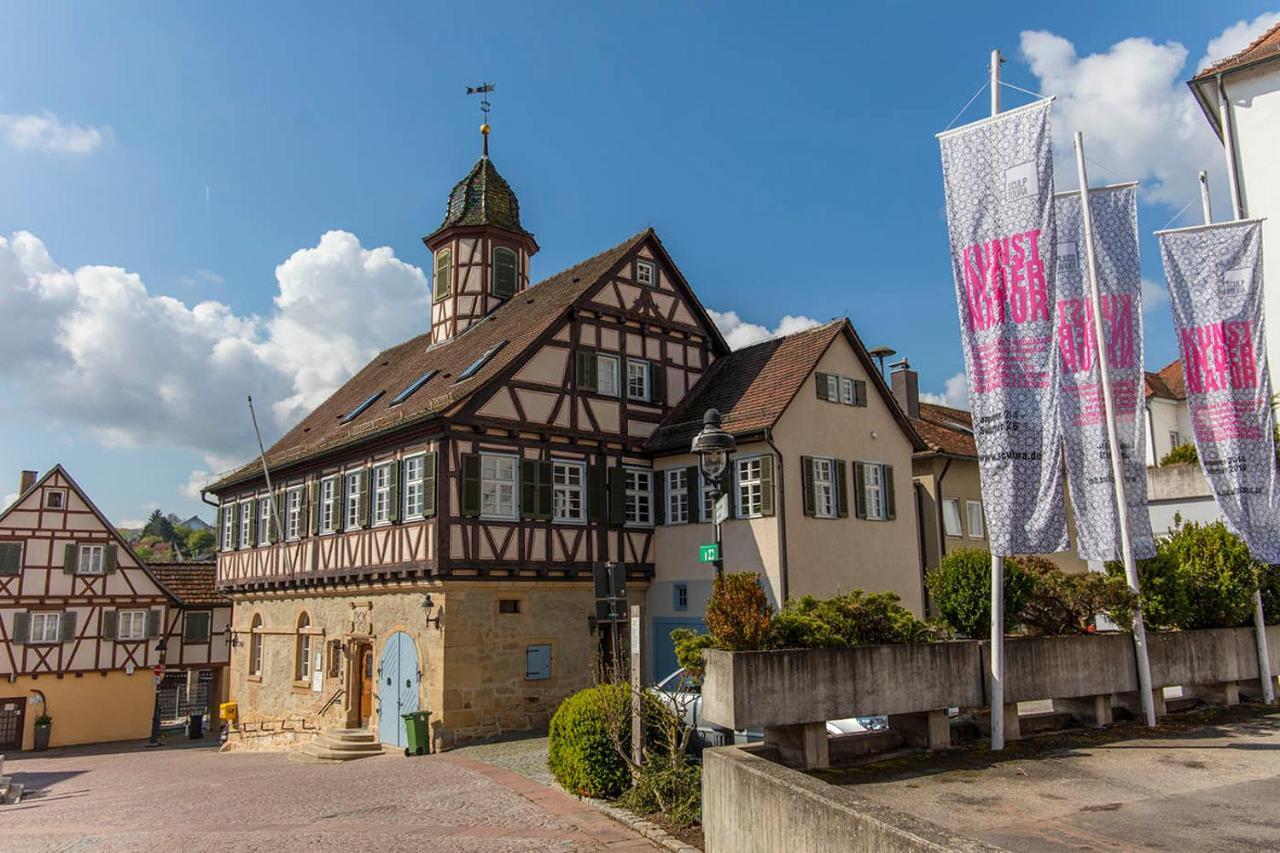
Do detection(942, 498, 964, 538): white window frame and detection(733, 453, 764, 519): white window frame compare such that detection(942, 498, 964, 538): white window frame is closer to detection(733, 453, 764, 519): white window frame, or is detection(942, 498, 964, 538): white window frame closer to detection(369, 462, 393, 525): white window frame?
detection(733, 453, 764, 519): white window frame

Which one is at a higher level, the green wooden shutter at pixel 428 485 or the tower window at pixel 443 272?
the tower window at pixel 443 272

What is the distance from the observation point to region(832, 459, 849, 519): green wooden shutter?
69.1ft

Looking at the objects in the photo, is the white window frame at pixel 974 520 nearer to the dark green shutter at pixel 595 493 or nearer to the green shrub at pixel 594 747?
the dark green shutter at pixel 595 493

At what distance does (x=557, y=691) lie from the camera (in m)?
20.0

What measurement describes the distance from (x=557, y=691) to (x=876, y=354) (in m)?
12.8

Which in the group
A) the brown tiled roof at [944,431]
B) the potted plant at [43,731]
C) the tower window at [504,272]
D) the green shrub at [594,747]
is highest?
the tower window at [504,272]

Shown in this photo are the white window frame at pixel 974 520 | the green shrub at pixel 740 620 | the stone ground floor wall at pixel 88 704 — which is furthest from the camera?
the stone ground floor wall at pixel 88 704

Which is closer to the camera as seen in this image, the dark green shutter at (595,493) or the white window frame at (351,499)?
the dark green shutter at (595,493)

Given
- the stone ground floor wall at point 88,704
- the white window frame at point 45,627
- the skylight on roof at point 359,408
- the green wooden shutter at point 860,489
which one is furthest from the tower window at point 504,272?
the stone ground floor wall at point 88,704

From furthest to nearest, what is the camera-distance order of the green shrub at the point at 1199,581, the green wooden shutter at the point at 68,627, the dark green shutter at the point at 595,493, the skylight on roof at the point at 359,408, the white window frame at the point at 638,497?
the green wooden shutter at the point at 68,627
the skylight on roof at the point at 359,408
the white window frame at the point at 638,497
the dark green shutter at the point at 595,493
the green shrub at the point at 1199,581

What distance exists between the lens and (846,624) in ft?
34.0

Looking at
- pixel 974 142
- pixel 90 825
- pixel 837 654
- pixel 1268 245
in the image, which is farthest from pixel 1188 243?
pixel 90 825

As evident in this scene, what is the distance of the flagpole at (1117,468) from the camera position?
39.4 ft

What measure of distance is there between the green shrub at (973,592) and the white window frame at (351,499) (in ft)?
45.2
